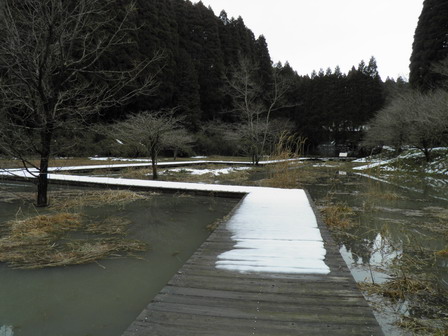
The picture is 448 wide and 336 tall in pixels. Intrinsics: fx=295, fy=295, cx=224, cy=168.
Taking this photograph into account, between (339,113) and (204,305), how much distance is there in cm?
3693

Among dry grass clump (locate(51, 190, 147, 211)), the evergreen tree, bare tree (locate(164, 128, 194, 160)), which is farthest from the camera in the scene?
the evergreen tree

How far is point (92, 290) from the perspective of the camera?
2660 millimetres

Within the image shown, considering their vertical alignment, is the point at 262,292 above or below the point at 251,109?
below

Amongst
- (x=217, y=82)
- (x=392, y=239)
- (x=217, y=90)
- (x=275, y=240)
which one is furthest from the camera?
(x=217, y=82)

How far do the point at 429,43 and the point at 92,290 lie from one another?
1080 inches

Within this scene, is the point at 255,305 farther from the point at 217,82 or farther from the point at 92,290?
the point at 217,82

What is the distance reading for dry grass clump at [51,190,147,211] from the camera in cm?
591

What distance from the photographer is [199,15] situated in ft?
107

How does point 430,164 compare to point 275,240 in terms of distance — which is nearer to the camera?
point 275,240

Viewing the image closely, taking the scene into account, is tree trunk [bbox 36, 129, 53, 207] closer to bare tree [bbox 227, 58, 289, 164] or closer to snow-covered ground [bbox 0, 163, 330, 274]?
snow-covered ground [bbox 0, 163, 330, 274]

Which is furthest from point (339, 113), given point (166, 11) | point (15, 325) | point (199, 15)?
point (15, 325)

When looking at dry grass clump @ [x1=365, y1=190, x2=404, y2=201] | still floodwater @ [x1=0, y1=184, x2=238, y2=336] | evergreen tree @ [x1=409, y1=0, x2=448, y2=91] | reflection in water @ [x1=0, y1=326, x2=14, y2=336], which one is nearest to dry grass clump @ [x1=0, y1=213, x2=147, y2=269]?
still floodwater @ [x1=0, y1=184, x2=238, y2=336]

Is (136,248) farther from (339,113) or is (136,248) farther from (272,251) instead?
(339,113)

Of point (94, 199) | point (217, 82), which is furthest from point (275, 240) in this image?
point (217, 82)
